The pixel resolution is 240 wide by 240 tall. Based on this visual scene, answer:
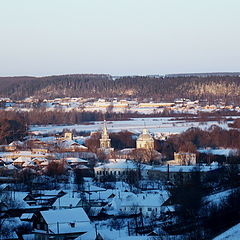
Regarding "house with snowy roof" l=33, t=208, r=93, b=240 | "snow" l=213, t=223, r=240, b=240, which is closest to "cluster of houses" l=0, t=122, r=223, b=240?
"house with snowy roof" l=33, t=208, r=93, b=240

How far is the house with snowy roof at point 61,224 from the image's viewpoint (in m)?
16.6

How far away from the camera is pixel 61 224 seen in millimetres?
16984

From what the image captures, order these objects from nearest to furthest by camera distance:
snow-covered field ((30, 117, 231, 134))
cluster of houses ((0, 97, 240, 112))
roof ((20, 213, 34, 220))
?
roof ((20, 213, 34, 220))
snow-covered field ((30, 117, 231, 134))
cluster of houses ((0, 97, 240, 112))

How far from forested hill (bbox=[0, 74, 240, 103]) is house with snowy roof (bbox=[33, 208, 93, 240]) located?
195ft

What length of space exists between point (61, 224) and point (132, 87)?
2891 inches

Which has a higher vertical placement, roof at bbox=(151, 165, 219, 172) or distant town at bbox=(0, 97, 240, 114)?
roof at bbox=(151, 165, 219, 172)

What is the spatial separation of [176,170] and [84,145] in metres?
11.8

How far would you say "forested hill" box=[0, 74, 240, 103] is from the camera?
275 feet

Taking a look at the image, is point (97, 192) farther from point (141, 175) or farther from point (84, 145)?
point (84, 145)

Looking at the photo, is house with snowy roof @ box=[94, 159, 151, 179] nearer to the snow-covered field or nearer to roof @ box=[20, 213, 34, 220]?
roof @ box=[20, 213, 34, 220]

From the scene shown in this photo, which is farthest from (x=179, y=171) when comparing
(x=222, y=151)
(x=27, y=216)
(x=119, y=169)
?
(x=27, y=216)

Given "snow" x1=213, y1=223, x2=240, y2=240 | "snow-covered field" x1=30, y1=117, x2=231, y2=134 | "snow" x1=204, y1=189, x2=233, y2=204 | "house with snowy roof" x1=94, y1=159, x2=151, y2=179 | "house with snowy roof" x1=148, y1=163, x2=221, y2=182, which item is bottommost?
"snow-covered field" x1=30, y1=117, x2=231, y2=134

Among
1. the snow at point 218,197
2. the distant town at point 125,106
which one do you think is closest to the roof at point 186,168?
the snow at point 218,197

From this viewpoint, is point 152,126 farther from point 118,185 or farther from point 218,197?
point 218,197
